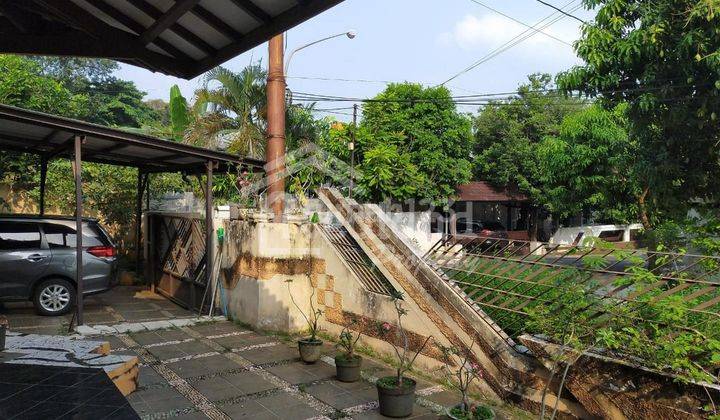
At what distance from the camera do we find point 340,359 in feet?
17.6

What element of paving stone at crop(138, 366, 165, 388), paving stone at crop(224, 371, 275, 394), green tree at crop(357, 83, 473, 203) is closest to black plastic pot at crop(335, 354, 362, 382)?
paving stone at crop(224, 371, 275, 394)

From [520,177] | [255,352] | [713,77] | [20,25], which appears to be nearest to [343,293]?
[255,352]

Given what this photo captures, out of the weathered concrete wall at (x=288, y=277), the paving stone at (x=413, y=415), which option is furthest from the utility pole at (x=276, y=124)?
the paving stone at (x=413, y=415)

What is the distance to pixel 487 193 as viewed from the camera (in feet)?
76.1

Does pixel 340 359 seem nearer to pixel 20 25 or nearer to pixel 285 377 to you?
pixel 285 377

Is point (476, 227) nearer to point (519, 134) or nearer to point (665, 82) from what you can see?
point (519, 134)

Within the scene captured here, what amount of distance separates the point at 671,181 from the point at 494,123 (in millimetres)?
16384

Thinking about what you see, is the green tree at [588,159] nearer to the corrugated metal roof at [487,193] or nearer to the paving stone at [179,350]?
the corrugated metal roof at [487,193]

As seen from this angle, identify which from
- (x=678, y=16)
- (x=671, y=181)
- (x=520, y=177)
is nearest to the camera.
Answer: (x=678, y=16)

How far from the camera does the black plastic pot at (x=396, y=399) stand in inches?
172

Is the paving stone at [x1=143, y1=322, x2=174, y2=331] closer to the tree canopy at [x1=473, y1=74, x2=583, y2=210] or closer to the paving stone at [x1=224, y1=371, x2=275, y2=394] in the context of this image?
the paving stone at [x1=224, y1=371, x2=275, y2=394]

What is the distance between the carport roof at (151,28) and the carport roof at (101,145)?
3.59 metres

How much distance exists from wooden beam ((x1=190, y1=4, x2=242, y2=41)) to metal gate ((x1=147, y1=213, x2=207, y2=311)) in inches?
248

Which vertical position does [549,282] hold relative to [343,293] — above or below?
above
